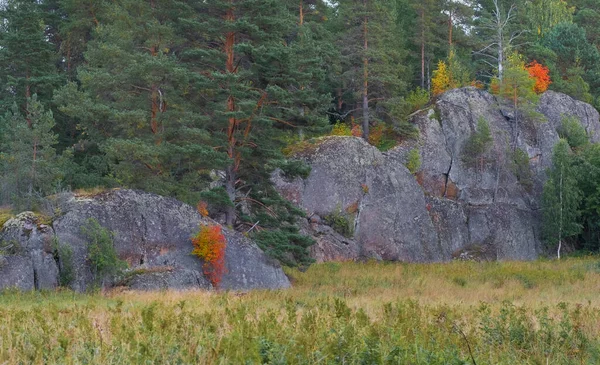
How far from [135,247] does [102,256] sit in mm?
1995

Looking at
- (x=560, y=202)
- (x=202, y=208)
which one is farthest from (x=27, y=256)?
(x=560, y=202)

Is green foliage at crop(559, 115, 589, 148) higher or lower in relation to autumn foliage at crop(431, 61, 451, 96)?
lower

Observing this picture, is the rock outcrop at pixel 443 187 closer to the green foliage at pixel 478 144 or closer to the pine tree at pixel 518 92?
the green foliage at pixel 478 144

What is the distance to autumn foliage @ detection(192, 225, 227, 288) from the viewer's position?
20438mm

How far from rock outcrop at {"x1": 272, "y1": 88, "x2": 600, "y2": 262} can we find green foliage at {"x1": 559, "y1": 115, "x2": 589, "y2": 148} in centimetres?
57

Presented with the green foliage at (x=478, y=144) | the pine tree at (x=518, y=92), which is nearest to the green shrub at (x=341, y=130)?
the green foliage at (x=478, y=144)

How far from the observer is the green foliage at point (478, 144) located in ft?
127

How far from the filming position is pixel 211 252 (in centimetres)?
2045

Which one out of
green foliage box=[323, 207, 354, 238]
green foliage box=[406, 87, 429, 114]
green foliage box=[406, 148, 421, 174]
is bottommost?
green foliage box=[323, 207, 354, 238]

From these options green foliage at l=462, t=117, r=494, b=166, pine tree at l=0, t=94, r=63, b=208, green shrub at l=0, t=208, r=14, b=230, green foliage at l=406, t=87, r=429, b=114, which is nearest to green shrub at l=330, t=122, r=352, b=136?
green foliage at l=406, t=87, r=429, b=114

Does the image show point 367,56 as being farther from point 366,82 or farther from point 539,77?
point 539,77

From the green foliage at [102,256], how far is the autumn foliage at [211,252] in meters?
2.65

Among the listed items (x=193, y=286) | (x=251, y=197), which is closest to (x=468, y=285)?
(x=251, y=197)

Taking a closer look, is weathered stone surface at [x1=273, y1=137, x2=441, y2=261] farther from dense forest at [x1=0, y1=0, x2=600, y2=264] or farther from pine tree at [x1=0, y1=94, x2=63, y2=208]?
pine tree at [x1=0, y1=94, x2=63, y2=208]
